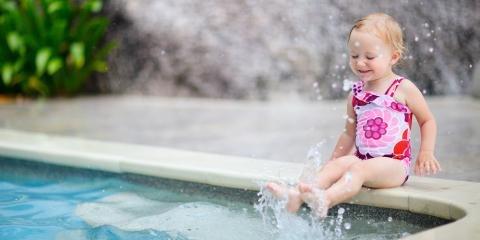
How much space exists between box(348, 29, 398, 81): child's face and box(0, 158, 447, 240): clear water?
1.60 feet

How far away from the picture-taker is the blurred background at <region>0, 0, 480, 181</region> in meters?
5.24

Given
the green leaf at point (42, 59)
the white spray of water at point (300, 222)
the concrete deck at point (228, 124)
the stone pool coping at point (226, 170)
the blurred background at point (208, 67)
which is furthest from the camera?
the green leaf at point (42, 59)

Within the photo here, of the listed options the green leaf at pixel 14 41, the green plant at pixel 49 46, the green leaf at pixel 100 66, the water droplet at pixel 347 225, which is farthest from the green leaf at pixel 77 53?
the water droplet at pixel 347 225

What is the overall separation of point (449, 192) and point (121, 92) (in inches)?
222

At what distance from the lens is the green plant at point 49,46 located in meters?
7.19

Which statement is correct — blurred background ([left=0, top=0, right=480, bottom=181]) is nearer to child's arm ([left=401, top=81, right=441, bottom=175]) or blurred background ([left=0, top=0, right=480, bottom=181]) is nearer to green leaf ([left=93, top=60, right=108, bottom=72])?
green leaf ([left=93, top=60, right=108, bottom=72])

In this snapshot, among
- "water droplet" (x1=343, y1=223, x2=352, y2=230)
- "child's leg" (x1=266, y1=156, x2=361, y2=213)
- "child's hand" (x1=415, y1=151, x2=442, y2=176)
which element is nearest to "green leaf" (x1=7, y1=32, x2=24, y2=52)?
"child's leg" (x1=266, y1=156, x2=361, y2=213)

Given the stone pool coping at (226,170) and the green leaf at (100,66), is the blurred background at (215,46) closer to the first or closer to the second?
the green leaf at (100,66)

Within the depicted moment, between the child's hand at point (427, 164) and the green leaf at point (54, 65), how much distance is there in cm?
524

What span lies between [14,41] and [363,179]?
5.47m

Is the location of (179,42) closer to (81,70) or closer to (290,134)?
(81,70)

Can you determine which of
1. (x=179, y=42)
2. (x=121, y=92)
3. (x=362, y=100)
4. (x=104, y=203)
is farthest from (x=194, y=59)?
(x=362, y=100)

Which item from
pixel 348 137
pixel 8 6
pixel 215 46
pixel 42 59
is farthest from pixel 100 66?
pixel 348 137

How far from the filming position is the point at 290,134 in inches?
182
